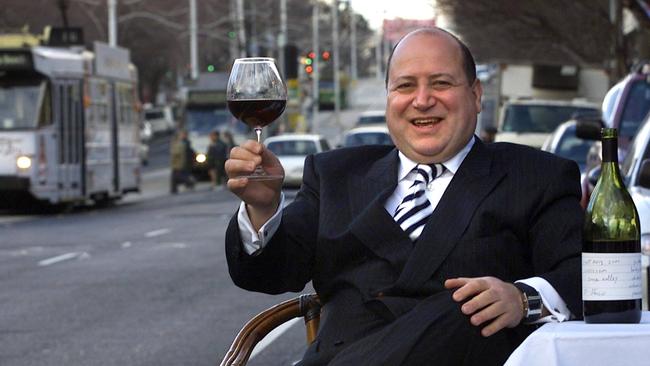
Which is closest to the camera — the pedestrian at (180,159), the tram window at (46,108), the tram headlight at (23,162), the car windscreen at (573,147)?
the car windscreen at (573,147)

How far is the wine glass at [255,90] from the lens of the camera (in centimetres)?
421

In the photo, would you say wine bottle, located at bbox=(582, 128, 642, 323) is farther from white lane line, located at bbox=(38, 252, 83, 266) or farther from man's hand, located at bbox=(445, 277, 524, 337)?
white lane line, located at bbox=(38, 252, 83, 266)

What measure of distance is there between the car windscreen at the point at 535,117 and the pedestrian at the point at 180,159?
50.4ft

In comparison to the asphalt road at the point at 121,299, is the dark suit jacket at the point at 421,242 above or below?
above

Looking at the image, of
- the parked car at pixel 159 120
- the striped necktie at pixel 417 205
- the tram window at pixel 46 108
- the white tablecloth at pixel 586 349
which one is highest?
the striped necktie at pixel 417 205

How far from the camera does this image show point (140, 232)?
24.5 m

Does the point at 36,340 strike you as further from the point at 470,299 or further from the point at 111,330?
the point at 470,299

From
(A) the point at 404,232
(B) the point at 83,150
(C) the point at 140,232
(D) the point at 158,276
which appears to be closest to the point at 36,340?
(D) the point at 158,276

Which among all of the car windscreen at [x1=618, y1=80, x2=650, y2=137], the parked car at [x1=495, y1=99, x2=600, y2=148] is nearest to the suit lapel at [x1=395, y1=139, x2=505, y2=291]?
the car windscreen at [x1=618, y1=80, x2=650, y2=137]

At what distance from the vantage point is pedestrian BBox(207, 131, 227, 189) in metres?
44.6

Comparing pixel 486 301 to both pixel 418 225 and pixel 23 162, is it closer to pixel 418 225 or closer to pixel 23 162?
pixel 418 225

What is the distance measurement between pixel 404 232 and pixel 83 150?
28.1m

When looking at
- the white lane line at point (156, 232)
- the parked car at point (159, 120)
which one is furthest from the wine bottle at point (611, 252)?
the parked car at point (159, 120)

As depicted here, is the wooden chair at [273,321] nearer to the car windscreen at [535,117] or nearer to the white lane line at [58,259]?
the white lane line at [58,259]
